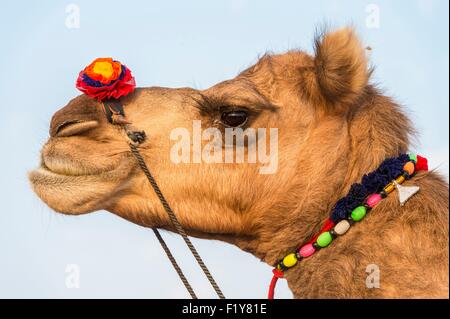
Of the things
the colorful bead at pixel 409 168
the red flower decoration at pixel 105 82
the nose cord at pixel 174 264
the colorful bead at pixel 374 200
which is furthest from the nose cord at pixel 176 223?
the colorful bead at pixel 409 168

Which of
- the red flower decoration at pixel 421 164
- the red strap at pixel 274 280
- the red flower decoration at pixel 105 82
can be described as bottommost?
the red strap at pixel 274 280

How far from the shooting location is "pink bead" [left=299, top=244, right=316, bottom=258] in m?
4.99

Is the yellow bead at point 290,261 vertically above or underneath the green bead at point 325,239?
underneath

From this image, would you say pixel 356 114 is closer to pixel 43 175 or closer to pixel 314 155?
pixel 314 155

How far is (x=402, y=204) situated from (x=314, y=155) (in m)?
0.76

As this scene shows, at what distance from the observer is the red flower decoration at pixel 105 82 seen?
5383 mm

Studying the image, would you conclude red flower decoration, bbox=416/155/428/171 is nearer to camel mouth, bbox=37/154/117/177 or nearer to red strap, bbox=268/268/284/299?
red strap, bbox=268/268/284/299

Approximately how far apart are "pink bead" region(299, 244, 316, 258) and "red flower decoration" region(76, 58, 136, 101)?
1.67m

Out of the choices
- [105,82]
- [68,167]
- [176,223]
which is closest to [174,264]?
[176,223]

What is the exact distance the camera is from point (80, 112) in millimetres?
5281

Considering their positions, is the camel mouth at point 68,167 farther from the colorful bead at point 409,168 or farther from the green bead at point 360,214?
the colorful bead at point 409,168

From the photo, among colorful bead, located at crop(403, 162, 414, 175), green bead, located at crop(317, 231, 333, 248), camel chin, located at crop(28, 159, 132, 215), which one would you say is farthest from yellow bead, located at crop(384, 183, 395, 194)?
camel chin, located at crop(28, 159, 132, 215)

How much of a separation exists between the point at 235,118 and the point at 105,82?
0.94m
